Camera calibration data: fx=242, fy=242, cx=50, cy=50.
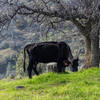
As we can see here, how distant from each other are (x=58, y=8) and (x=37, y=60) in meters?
3.64

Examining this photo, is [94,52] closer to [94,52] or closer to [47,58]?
[94,52]

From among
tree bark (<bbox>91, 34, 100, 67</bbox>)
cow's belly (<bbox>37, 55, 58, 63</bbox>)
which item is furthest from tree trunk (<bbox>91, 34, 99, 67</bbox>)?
cow's belly (<bbox>37, 55, 58, 63</bbox>)

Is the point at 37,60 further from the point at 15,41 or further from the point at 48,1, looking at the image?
the point at 15,41

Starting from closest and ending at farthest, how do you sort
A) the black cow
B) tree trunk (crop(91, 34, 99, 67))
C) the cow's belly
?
the black cow → the cow's belly → tree trunk (crop(91, 34, 99, 67))

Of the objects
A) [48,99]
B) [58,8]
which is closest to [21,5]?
[58,8]

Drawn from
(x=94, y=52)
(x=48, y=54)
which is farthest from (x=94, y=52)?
(x=48, y=54)

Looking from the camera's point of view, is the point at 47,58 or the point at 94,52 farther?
the point at 94,52

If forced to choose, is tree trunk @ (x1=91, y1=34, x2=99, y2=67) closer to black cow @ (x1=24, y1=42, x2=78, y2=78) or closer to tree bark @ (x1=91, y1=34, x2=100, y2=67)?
tree bark @ (x1=91, y1=34, x2=100, y2=67)

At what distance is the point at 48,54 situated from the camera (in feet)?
42.0

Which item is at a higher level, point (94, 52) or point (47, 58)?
point (94, 52)

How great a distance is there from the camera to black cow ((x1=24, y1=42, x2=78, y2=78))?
12477 mm

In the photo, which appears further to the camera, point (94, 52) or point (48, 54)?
point (94, 52)

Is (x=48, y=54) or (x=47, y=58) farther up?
(x=48, y=54)

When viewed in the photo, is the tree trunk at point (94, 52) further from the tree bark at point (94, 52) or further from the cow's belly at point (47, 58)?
the cow's belly at point (47, 58)
